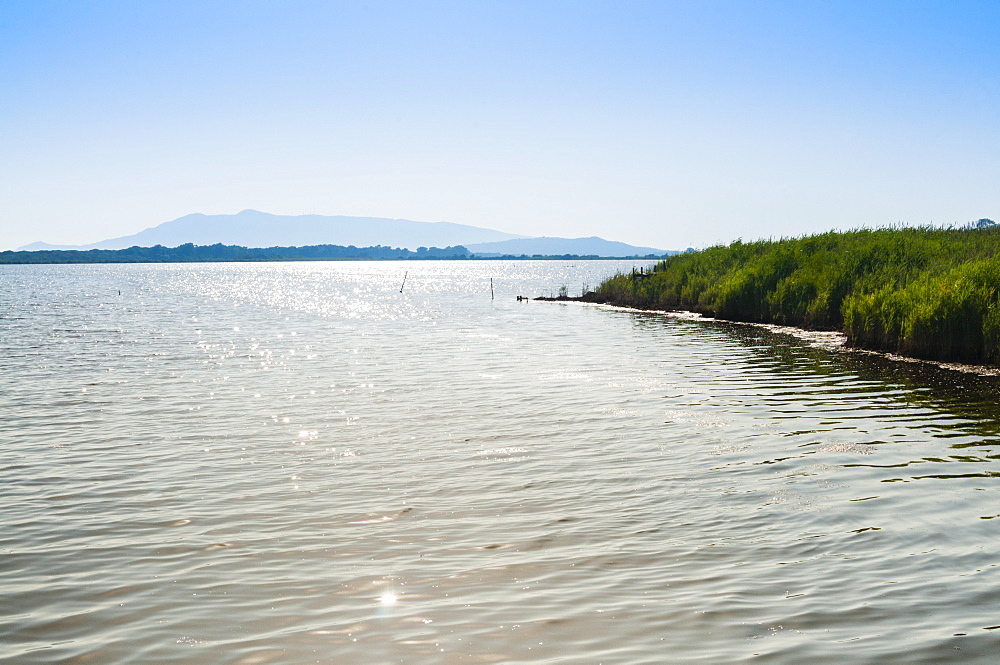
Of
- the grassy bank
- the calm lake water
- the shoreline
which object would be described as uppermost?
the grassy bank

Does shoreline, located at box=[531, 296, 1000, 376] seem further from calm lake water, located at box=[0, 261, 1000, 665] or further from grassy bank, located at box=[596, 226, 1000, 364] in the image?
calm lake water, located at box=[0, 261, 1000, 665]

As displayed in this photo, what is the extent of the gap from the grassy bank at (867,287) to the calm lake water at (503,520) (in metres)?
2.93

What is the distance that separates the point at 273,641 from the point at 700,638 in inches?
127

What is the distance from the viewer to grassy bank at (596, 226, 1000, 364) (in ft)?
66.5

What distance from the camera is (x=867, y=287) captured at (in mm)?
27516

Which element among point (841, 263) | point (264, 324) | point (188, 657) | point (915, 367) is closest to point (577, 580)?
point (188, 657)

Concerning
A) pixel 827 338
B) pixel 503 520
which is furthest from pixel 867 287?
pixel 503 520

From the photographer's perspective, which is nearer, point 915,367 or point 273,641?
point 273,641

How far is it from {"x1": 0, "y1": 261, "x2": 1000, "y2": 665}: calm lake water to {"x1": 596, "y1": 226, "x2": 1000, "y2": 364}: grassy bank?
9.60 ft

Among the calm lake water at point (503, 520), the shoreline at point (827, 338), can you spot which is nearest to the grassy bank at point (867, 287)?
the shoreline at point (827, 338)

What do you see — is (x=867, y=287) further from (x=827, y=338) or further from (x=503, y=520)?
(x=503, y=520)

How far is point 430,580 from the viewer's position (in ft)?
22.2

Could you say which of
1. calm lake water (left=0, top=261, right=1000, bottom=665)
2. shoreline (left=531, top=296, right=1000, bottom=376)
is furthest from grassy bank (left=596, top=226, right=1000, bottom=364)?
calm lake water (left=0, top=261, right=1000, bottom=665)

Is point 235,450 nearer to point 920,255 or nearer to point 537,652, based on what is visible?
point 537,652
